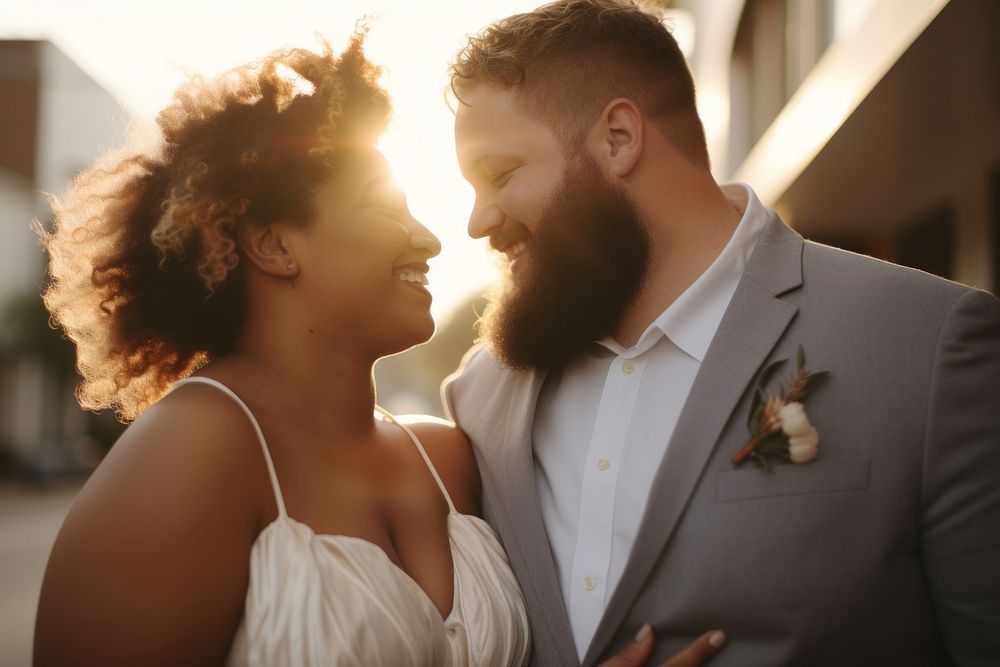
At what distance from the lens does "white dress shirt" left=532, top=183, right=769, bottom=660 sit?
9.06 feet

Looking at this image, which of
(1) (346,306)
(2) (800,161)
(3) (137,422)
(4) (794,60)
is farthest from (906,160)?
(3) (137,422)

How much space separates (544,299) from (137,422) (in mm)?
1420

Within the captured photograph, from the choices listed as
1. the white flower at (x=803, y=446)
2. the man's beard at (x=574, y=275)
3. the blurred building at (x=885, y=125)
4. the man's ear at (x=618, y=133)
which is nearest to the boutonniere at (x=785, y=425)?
the white flower at (x=803, y=446)

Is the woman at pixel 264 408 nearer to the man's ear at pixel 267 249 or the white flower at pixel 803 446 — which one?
the man's ear at pixel 267 249

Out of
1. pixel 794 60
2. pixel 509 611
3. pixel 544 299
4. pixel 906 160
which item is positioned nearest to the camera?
pixel 509 611

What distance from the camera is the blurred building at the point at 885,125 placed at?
4.93 m

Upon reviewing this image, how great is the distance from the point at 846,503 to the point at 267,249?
1892 millimetres

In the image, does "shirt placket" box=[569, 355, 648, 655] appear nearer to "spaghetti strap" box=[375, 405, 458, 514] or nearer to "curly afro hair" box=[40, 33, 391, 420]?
"spaghetti strap" box=[375, 405, 458, 514]

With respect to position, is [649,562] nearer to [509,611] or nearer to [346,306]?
[509,611]

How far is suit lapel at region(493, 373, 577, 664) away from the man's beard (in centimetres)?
16

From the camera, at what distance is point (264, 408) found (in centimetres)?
276

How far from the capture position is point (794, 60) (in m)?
9.83

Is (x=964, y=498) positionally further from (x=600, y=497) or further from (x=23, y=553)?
(x=23, y=553)

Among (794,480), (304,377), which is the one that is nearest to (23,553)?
(304,377)
